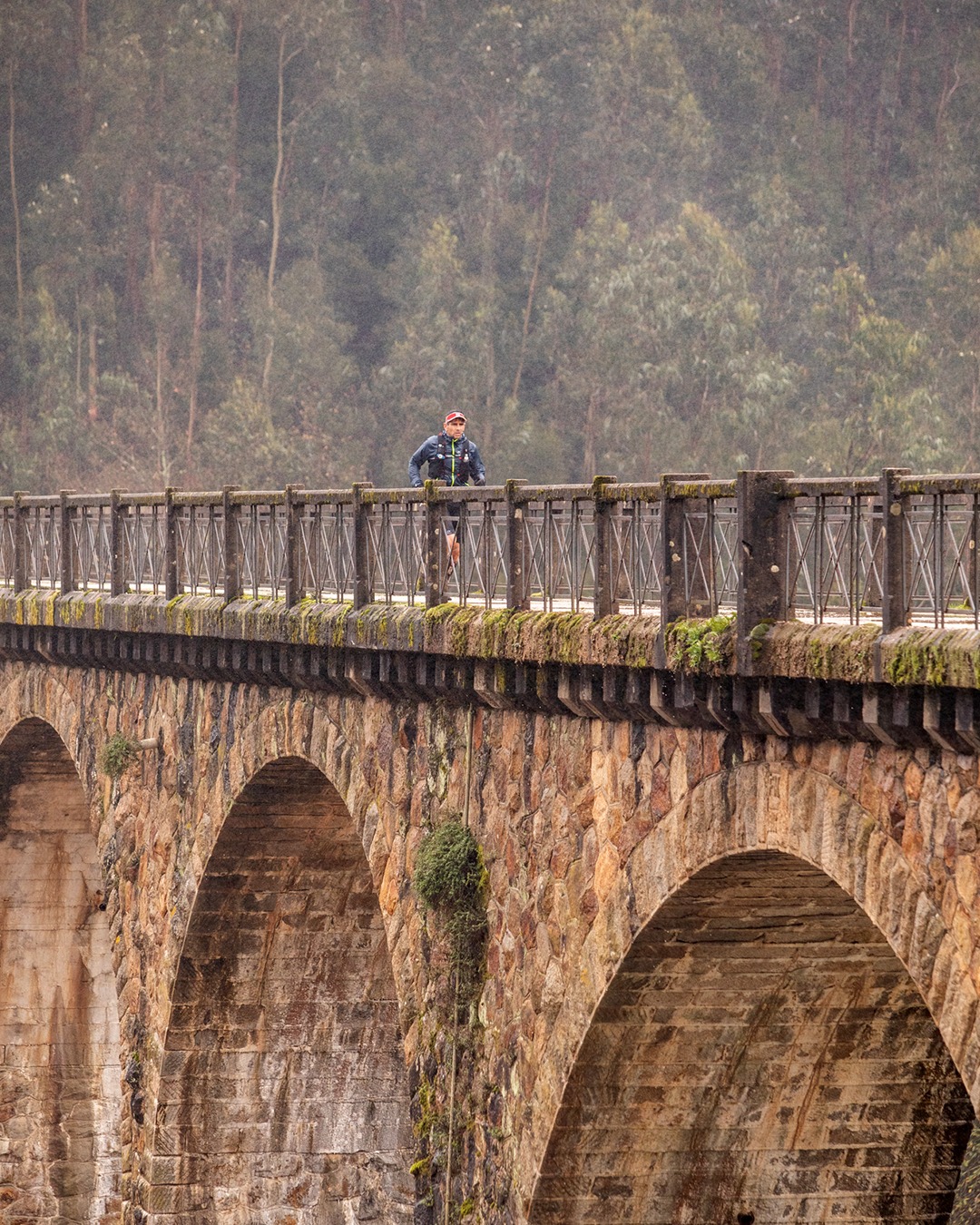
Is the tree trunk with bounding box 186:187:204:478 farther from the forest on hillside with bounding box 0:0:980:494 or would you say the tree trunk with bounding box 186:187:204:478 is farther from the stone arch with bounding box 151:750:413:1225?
the stone arch with bounding box 151:750:413:1225

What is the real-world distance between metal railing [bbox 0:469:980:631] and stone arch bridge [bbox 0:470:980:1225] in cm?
23

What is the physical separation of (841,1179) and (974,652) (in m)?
5.57

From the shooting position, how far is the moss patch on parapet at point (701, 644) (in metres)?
9.76

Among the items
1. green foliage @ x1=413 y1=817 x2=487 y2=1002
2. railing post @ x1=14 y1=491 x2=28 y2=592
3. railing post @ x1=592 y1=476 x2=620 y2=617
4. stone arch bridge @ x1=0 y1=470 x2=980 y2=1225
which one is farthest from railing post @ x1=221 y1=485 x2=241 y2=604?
railing post @ x1=592 y1=476 x2=620 y2=617

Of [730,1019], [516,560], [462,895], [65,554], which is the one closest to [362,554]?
[516,560]

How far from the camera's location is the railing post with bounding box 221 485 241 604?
16.4 m

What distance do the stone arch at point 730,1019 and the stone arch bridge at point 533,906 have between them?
2 cm

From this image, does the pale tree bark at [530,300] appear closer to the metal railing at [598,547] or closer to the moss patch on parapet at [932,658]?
the metal railing at [598,547]

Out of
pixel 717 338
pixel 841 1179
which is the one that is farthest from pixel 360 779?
pixel 717 338

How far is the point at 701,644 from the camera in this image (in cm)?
Answer: 992

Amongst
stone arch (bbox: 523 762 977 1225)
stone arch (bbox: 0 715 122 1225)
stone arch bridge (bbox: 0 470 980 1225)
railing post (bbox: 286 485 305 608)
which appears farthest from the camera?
stone arch (bbox: 0 715 122 1225)

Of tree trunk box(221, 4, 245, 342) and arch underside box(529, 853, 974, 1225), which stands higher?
tree trunk box(221, 4, 245, 342)

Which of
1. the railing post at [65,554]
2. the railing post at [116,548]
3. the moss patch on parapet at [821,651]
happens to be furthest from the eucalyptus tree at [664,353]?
the moss patch on parapet at [821,651]

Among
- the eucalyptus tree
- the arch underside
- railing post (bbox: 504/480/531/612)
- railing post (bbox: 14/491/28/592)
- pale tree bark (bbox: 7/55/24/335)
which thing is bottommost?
the arch underside
